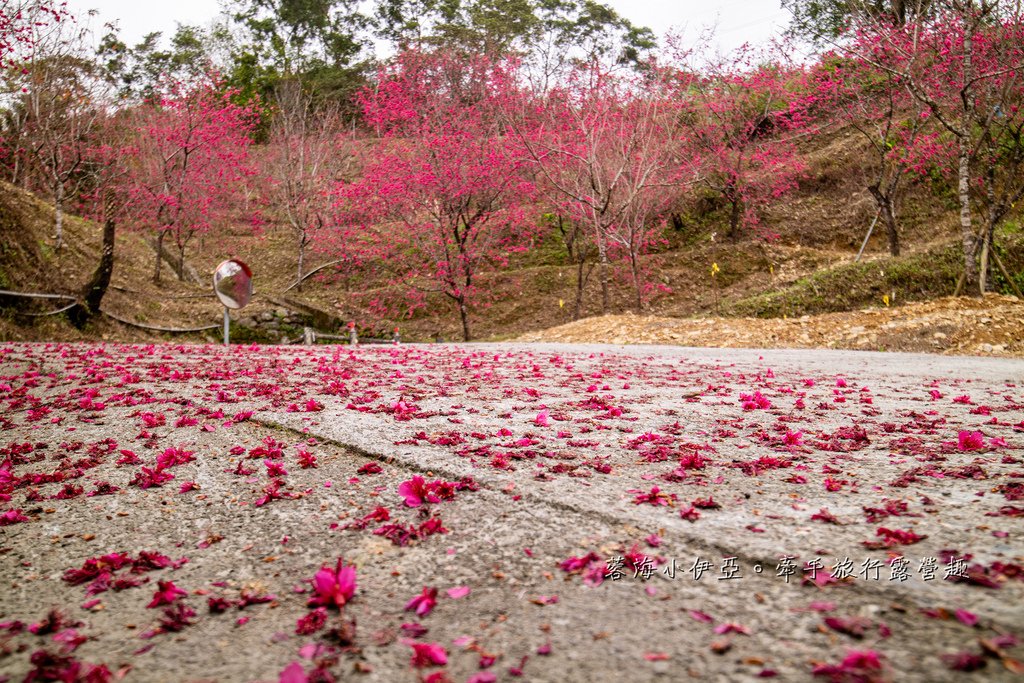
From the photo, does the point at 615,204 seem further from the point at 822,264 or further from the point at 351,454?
the point at 351,454

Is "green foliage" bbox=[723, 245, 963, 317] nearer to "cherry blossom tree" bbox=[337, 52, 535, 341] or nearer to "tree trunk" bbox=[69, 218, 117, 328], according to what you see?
"cherry blossom tree" bbox=[337, 52, 535, 341]

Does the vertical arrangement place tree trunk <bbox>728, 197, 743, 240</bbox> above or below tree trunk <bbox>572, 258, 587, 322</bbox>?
above

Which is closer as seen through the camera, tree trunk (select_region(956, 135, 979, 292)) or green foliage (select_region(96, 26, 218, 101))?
tree trunk (select_region(956, 135, 979, 292))

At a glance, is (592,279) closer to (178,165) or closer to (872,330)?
(872,330)

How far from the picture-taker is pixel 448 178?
1485 cm

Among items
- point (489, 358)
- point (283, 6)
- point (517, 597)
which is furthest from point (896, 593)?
point (283, 6)

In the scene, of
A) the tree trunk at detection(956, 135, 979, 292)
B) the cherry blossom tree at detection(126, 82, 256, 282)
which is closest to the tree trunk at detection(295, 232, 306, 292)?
the cherry blossom tree at detection(126, 82, 256, 282)

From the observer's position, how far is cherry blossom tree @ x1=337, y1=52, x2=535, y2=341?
592 inches

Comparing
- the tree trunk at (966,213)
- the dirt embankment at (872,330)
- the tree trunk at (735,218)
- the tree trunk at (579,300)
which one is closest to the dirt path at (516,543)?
the dirt embankment at (872,330)

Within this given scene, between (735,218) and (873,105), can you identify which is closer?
(873,105)

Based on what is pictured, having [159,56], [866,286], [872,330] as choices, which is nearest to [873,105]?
[866,286]

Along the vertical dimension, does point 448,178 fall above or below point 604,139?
below

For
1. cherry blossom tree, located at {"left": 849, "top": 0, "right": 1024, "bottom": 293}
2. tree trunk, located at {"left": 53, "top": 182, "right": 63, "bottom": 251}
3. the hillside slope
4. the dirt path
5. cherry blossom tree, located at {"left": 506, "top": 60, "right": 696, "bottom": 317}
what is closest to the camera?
the dirt path

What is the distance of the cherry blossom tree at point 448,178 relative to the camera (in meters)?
15.0
